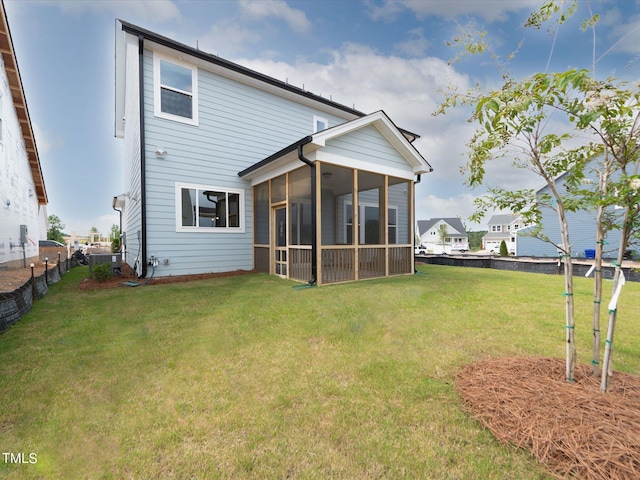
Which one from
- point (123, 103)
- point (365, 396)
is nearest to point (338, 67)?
point (123, 103)

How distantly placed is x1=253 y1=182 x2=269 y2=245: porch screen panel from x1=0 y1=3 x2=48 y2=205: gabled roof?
8.69 metres

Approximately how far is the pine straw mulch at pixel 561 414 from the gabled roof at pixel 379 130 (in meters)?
5.67

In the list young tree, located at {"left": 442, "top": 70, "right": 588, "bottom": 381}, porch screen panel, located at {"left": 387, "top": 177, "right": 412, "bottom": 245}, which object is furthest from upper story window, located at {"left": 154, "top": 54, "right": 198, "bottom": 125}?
young tree, located at {"left": 442, "top": 70, "right": 588, "bottom": 381}

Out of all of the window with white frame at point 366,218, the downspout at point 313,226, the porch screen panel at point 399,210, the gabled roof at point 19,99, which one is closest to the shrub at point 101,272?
the downspout at point 313,226

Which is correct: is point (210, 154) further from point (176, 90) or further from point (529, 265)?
point (529, 265)

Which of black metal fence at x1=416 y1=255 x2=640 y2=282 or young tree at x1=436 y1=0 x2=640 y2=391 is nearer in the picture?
young tree at x1=436 y1=0 x2=640 y2=391

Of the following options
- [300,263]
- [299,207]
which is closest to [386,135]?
[299,207]

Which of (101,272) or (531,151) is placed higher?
(531,151)

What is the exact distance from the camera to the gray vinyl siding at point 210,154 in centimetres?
806

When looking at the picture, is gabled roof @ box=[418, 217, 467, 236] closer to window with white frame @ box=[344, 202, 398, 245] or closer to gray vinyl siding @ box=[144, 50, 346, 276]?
window with white frame @ box=[344, 202, 398, 245]

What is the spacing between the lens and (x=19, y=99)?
35.3 ft

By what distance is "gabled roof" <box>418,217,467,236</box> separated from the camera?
169ft

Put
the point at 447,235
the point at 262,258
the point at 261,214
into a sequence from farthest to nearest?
the point at 447,235 → the point at 261,214 → the point at 262,258

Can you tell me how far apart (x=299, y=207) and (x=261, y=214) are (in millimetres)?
2272
